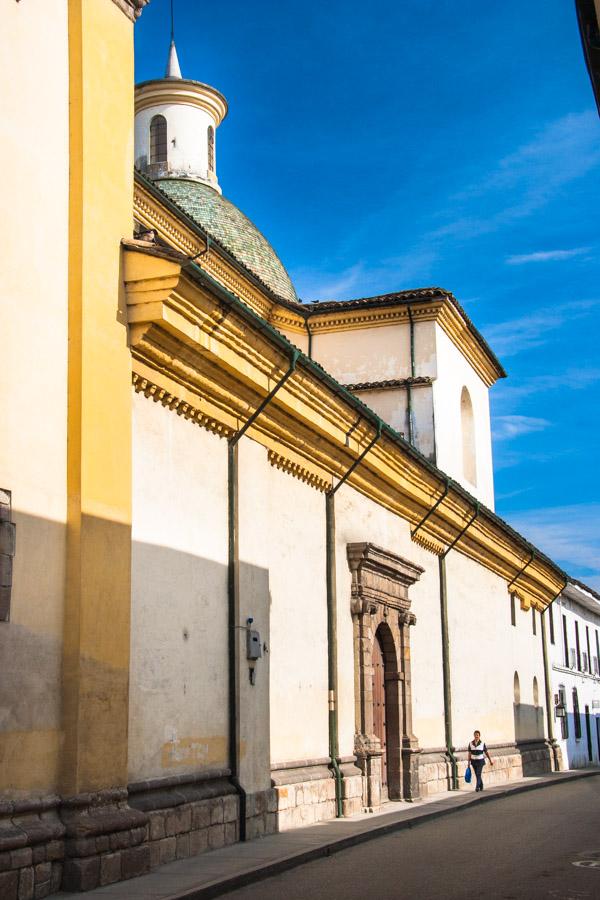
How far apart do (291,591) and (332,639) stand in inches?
55.6

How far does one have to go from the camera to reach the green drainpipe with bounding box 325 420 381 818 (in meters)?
14.6

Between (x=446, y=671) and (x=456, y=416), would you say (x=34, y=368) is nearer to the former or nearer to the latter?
(x=446, y=671)

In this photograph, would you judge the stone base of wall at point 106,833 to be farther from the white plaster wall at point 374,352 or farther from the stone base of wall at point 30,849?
the white plaster wall at point 374,352

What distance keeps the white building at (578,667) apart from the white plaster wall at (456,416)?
25.0 feet

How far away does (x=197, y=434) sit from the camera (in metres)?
11.6

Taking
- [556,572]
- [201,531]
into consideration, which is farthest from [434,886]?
[556,572]

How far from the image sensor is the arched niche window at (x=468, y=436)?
27.8 metres

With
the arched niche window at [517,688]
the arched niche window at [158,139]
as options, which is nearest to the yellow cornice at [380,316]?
the arched niche window at [158,139]

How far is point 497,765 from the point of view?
2456cm

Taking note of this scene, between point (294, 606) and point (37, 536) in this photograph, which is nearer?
point (37, 536)

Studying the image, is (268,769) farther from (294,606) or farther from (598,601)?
(598,601)

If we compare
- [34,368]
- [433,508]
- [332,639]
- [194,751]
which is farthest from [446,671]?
[34,368]

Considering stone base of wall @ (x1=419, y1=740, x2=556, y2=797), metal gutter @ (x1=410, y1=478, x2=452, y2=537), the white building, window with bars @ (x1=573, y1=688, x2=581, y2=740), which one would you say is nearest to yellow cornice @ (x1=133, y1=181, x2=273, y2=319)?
metal gutter @ (x1=410, y1=478, x2=452, y2=537)

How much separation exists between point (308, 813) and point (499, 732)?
12634 millimetres
